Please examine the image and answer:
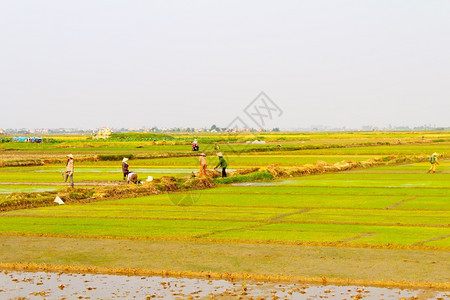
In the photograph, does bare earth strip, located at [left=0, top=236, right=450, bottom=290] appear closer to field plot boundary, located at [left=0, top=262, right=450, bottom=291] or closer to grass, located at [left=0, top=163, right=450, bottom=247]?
field plot boundary, located at [left=0, top=262, right=450, bottom=291]

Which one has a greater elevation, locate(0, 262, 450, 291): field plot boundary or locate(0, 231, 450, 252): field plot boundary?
locate(0, 231, 450, 252): field plot boundary

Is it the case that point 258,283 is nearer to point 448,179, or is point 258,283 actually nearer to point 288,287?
point 288,287

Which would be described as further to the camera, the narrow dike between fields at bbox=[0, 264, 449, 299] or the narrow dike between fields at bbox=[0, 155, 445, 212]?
the narrow dike between fields at bbox=[0, 155, 445, 212]

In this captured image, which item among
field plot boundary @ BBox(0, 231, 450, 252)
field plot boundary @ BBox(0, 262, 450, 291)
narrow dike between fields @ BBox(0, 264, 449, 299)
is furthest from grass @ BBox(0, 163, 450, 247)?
narrow dike between fields @ BBox(0, 264, 449, 299)

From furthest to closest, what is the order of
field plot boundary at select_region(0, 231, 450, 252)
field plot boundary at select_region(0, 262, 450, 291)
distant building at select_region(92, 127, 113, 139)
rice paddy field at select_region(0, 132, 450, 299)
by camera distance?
distant building at select_region(92, 127, 113, 139), field plot boundary at select_region(0, 231, 450, 252), rice paddy field at select_region(0, 132, 450, 299), field plot boundary at select_region(0, 262, 450, 291)

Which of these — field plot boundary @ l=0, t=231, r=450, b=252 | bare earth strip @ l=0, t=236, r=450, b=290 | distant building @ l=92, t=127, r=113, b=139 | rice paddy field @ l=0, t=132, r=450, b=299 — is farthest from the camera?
distant building @ l=92, t=127, r=113, b=139

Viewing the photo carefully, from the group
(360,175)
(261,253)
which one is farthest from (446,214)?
(360,175)

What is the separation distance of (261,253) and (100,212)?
24.1ft

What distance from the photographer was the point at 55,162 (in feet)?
147

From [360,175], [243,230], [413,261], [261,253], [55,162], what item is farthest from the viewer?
[55,162]

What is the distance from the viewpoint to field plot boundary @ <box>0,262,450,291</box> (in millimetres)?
9516

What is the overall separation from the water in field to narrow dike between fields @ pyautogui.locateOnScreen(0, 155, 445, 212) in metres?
9.42

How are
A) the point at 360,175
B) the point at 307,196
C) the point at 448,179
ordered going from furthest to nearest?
the point at 360,175 → the point at 448,179 → the point at 307,196

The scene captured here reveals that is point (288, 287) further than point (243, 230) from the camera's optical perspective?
No
